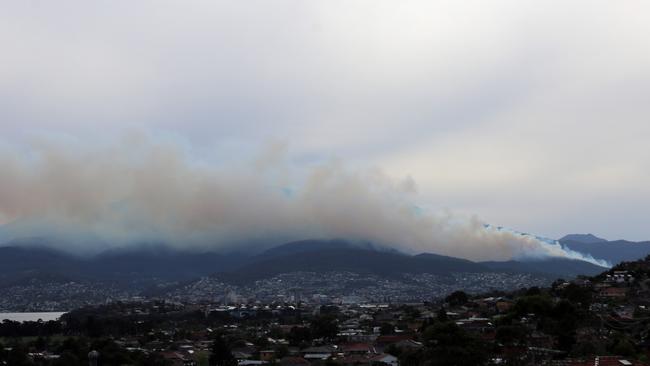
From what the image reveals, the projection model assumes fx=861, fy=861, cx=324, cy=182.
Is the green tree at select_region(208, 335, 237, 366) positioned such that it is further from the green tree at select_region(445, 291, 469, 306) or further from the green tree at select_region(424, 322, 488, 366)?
the green tree at select_region(445, 291, 469, 306)

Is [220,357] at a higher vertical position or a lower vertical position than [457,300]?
lower

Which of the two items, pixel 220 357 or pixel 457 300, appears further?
pixel 457 300

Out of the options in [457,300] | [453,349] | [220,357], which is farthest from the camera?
[457,300]

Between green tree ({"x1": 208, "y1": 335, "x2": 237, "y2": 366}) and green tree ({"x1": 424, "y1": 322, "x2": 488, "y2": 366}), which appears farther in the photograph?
green tree ({"x1": 208, "y1": 335, "x2": 237, "y2": 366})

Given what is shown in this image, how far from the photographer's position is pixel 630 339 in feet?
174

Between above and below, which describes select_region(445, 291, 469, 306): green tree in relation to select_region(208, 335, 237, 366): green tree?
above

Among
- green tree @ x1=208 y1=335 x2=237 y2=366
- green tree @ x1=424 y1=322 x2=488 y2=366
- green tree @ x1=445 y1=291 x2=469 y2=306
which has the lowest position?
green tree @ x1=208 y1=335 x2=237 y2=366

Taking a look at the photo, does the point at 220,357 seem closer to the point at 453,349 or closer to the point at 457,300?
the point at 453,349

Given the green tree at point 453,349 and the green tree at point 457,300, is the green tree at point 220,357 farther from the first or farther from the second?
the green tree at point 457,300

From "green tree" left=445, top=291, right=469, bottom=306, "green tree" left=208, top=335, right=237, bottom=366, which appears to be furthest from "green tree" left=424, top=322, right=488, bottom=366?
"green tree" left=445, top=291, right=469, bottom=306

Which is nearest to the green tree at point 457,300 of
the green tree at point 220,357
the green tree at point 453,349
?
the green tree at point 220,357

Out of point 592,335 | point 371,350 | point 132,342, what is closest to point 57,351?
point 132,342

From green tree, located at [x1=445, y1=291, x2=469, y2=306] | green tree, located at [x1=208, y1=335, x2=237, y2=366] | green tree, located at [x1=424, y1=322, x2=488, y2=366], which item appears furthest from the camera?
green tree, located at [x1=445, y1=291, x2=469, y2=306]

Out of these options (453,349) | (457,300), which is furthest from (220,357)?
(457,300)
